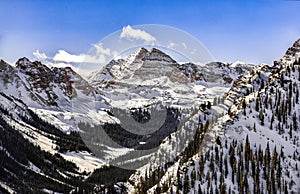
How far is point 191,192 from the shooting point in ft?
583

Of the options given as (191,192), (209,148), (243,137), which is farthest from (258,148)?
(191,192)

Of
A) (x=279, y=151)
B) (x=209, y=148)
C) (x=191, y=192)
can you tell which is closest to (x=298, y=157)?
(x=279, y=151)

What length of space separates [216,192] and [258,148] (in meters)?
30.2

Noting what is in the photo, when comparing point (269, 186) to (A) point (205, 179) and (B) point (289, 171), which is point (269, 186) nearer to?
(B) point (289, 171)

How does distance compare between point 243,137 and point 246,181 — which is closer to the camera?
point 246,181

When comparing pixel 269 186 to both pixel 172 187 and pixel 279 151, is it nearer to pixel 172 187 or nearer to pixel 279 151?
pixel 279 151

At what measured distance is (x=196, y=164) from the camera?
184750 millimetres

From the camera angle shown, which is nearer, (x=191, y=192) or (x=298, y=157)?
(x=191, y=192)

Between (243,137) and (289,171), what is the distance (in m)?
→ 21.3

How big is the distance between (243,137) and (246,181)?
66.5 ft

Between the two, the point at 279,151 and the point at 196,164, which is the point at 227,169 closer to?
the point at 196,164

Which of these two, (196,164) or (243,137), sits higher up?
(243,137)

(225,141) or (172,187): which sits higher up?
(225,141)

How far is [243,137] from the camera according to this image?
198125 mm
